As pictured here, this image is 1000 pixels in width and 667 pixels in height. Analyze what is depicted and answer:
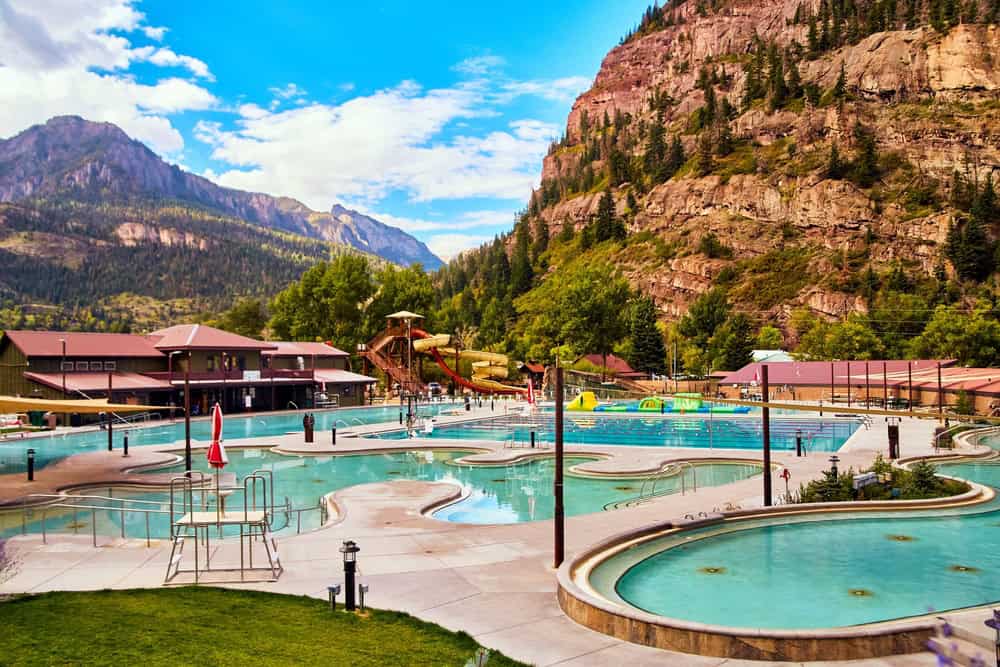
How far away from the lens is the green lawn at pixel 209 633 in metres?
8.54

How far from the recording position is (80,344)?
2019 inches

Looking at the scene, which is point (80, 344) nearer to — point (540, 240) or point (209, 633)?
point (209, 633)

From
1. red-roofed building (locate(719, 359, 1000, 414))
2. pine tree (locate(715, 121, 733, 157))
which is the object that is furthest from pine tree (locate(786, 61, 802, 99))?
red-roofed building (locate(719, 359, 1000, 414))

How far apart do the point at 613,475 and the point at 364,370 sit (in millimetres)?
57136

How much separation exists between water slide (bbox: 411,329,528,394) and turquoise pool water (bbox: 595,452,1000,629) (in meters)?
56.5

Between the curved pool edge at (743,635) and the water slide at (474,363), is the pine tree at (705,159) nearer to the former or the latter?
the water slide at (474,363)

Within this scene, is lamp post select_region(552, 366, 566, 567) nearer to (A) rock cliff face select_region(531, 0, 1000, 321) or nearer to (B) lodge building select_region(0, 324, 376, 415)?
(B) lodge building select_region(0, 324, 376, 415)

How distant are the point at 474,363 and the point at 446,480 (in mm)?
58727

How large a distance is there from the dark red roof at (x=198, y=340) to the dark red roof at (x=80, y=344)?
3.42 feet

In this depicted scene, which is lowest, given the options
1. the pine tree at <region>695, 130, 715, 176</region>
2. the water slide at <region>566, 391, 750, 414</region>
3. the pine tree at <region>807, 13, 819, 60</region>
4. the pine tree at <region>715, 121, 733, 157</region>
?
the water slide at <region>566, 391, 750, 414</region>

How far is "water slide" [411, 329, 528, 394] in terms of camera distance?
7750cm

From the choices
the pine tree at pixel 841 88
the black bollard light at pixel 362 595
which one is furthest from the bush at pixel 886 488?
the pine tree at pixel 841 88

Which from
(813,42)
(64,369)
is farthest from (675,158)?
(64,369)

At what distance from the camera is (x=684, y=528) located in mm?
15922
